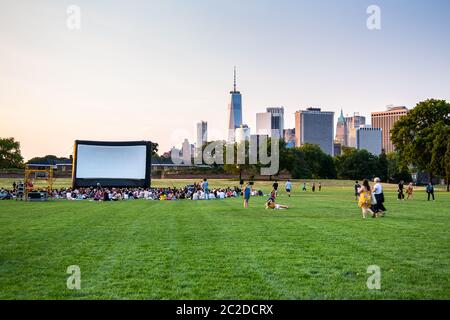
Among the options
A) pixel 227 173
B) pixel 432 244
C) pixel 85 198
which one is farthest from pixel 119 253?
pixel 227 173

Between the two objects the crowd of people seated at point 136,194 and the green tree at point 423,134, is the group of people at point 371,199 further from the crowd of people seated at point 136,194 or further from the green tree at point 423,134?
the green tree at point 423,134

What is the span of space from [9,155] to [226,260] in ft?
409

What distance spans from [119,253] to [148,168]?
40061mm

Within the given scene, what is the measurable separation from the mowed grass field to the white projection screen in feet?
108

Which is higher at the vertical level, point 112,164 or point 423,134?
point 423,134

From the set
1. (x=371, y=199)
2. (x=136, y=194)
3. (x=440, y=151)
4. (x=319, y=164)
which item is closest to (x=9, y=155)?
(x=319, y=164)

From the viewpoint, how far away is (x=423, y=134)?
213 feet

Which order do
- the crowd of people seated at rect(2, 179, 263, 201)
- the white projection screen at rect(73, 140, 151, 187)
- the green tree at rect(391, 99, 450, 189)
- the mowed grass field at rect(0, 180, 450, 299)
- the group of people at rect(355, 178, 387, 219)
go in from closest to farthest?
1. the mowed grass field at rect(0, 180, 450, 299)
2. the group of people at rect(355, 178, 387, 219)
3. the crowd of people seated at rect(2, 179, 263, 201)
4. the white projection screen at rect(73, 140, 151, 187)
5. the green tree at rect(391, 99, 450, 189)

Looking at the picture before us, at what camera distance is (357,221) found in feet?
59.4

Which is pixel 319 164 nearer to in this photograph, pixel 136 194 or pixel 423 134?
pixel 423 134

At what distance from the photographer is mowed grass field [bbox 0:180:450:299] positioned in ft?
24.8

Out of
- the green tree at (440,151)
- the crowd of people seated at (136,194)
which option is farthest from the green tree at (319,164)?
the crowd of people seated at (136,194)

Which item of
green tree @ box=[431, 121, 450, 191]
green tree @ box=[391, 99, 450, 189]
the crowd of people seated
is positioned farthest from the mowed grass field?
green tree @ box=[391, 99, 450, 189]

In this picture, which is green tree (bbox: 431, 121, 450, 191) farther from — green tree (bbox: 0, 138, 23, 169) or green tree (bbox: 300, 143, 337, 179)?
green tree (bbox: 0, 138, 23, 169)
